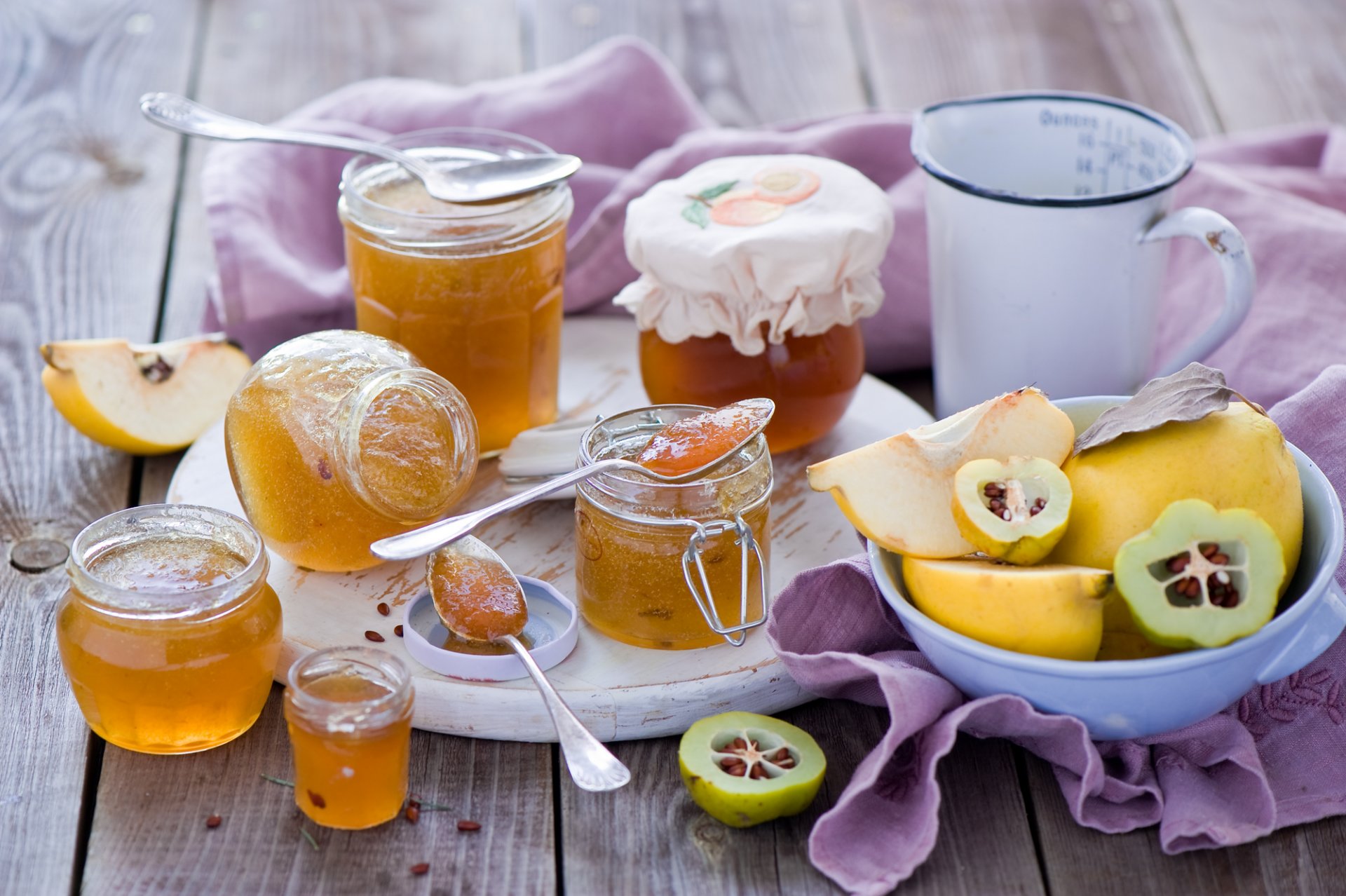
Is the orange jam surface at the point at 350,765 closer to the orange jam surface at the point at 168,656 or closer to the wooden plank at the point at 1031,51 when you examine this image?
the orange jam surface at the point at 168,656

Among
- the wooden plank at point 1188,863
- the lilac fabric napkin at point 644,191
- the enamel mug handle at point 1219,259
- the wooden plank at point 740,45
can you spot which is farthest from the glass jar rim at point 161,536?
the wooden plank at point 740,45

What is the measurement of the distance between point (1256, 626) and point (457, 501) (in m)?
0.75

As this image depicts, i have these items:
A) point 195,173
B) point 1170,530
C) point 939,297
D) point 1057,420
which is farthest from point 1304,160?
point 195,173

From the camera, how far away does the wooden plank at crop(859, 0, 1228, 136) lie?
2.48 metres

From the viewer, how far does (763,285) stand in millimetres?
1480

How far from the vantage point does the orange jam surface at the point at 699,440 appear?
4.31 feet

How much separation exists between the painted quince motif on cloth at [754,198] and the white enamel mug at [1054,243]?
0.44ft

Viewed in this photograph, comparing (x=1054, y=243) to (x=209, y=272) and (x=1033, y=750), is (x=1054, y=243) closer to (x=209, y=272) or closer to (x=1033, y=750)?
(x=1033, y=750)

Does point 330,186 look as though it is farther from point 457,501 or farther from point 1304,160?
point 1304,160

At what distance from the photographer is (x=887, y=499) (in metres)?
1.21


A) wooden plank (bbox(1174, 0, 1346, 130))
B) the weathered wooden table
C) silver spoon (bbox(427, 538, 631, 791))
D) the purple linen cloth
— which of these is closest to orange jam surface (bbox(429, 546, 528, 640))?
silver spoon (bbox(427, 538, 631, 791))

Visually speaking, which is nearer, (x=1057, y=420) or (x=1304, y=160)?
(x=1057, y=420)

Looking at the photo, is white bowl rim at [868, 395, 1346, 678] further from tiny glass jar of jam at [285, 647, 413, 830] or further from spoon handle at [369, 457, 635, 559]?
tiny glass jar of jam at [285, 647, 413, 830]

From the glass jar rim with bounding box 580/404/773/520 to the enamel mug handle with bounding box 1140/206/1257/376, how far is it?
19.6 inches
